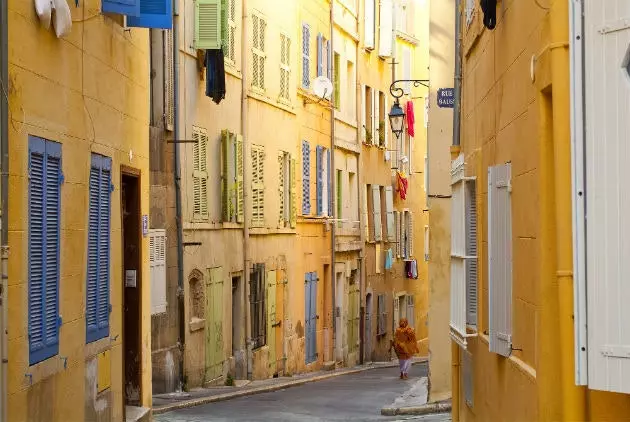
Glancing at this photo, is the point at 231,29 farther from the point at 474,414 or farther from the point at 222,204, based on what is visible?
the point at 474,414

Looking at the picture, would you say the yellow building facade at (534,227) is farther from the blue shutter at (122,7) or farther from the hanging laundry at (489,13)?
the blue shutter at (122,7)

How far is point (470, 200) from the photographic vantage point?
12.1m

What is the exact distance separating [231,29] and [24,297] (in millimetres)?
14603

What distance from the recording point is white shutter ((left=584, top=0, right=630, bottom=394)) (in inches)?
228

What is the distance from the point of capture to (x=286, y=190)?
28.3 meters

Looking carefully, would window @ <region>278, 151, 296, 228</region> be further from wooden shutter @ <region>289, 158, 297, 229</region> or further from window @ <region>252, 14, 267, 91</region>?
window @ <region>252, 14, 267, 91</region>

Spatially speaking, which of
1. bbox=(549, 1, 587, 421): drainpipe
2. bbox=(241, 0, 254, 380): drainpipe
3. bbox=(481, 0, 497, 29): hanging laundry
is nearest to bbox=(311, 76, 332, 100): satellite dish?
bbox=(241, 0, 254, 380): drainpipe

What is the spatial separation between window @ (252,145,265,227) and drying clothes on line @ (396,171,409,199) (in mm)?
14581

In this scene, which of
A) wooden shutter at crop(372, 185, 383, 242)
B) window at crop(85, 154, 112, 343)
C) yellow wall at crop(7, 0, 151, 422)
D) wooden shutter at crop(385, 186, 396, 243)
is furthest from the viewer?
wooden shutter at crop(385, 186, 396, 243)

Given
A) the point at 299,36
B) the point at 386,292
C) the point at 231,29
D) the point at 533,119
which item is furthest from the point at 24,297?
the point at 386,292

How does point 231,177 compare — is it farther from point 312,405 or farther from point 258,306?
point 312,405

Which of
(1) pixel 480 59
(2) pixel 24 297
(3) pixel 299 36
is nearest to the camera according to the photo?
(2) pixel 24 297

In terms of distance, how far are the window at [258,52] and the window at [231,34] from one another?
4.56 feet

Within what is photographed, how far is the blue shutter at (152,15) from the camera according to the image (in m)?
13.6
